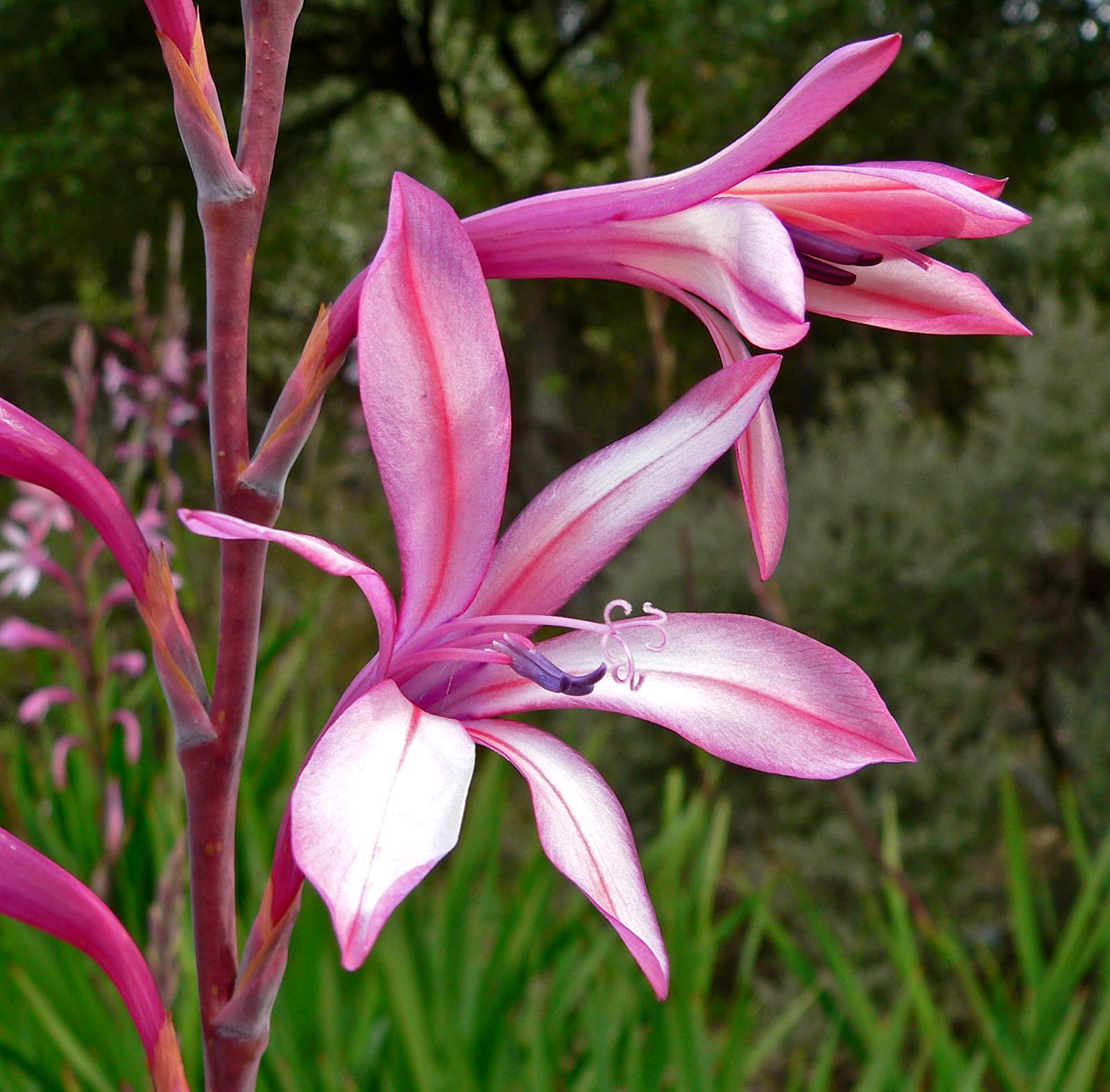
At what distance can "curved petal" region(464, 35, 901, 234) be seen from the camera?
408 mm

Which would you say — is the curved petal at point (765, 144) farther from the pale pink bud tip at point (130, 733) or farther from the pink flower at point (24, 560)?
the pink flower at point (24, 560)

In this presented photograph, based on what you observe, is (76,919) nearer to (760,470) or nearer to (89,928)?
(89,928)

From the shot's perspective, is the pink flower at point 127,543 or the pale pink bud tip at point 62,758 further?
the pale pink bud tip at point 62,758

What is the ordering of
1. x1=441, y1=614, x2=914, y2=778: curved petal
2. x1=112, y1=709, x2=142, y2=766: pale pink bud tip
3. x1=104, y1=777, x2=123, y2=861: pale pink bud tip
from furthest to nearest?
1. x1=112, y1=709, x2=142, y2=766: pale pink bud tip
2. x1=104, y1=777, x2=123, y2=861: pale pink bud tip
3. x1=441, y1=614, x2=914, y2=778: curved petal

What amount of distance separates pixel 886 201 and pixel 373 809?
1.02ft

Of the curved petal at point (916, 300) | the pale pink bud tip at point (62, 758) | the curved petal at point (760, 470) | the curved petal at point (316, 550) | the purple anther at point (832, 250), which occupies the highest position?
the purple anther at point (832, 250)

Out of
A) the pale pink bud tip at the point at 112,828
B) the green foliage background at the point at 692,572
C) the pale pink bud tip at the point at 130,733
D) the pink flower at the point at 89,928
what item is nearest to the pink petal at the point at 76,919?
the pink flower at the point at 89,928

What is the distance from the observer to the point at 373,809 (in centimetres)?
34

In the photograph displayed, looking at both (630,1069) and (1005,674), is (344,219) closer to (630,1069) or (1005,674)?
(1005,674)

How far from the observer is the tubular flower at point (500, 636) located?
369 millimetres

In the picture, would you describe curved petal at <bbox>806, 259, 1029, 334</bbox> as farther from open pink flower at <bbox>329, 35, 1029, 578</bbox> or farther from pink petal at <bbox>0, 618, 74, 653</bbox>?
pink petal at <bbox>0, 618, 74, 653</bbox>

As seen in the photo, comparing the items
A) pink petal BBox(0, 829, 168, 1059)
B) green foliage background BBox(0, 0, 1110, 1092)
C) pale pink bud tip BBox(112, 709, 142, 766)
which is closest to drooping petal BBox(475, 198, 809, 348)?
pink petal BBox(0, 829, 168, 1059)

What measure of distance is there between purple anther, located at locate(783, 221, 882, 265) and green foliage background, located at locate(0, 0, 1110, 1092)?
66 centimetres

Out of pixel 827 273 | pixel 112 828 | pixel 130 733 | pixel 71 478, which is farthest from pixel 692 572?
pixel 71 478
